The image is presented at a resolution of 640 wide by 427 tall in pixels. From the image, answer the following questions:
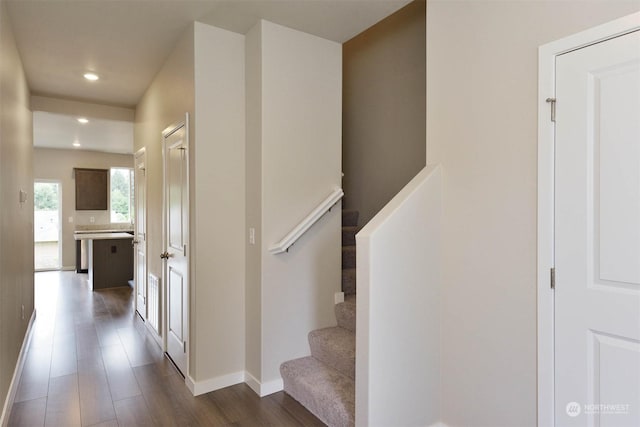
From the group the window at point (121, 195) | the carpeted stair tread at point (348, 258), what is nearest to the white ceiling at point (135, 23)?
the carpeted stair tread at point (348, 258)

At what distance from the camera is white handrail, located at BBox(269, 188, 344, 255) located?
2.62 meters

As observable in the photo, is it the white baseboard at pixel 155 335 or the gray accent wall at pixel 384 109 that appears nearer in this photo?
the gray accent wall at pixel 384 109

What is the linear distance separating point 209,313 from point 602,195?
241cm

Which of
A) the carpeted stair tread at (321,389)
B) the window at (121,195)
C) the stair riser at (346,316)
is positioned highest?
the window at (121,195)

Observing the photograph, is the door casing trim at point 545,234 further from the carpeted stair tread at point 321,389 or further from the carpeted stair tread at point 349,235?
the carpeted stair tread at point 349,235

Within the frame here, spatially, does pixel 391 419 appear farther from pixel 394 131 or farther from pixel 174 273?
pixel 394 131

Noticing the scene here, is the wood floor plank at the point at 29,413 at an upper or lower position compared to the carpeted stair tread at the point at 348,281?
lower

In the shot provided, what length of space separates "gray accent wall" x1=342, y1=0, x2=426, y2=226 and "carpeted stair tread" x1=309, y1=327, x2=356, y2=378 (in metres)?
1.50

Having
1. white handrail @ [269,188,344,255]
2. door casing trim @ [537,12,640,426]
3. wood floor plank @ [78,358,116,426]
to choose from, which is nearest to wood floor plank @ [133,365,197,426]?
wood floor plank @ [78,358,116,426]

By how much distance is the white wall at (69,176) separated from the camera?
313 inches

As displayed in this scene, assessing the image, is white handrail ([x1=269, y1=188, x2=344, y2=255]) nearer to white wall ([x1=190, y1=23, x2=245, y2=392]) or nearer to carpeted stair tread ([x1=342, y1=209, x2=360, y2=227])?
white wall ([x1=190, y1=23, x2=245, y2=392])

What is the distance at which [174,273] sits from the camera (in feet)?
10.7

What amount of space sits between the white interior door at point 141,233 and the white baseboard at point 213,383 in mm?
1926

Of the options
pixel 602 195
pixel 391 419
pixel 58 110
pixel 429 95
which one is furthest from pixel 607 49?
pixel 58 110
